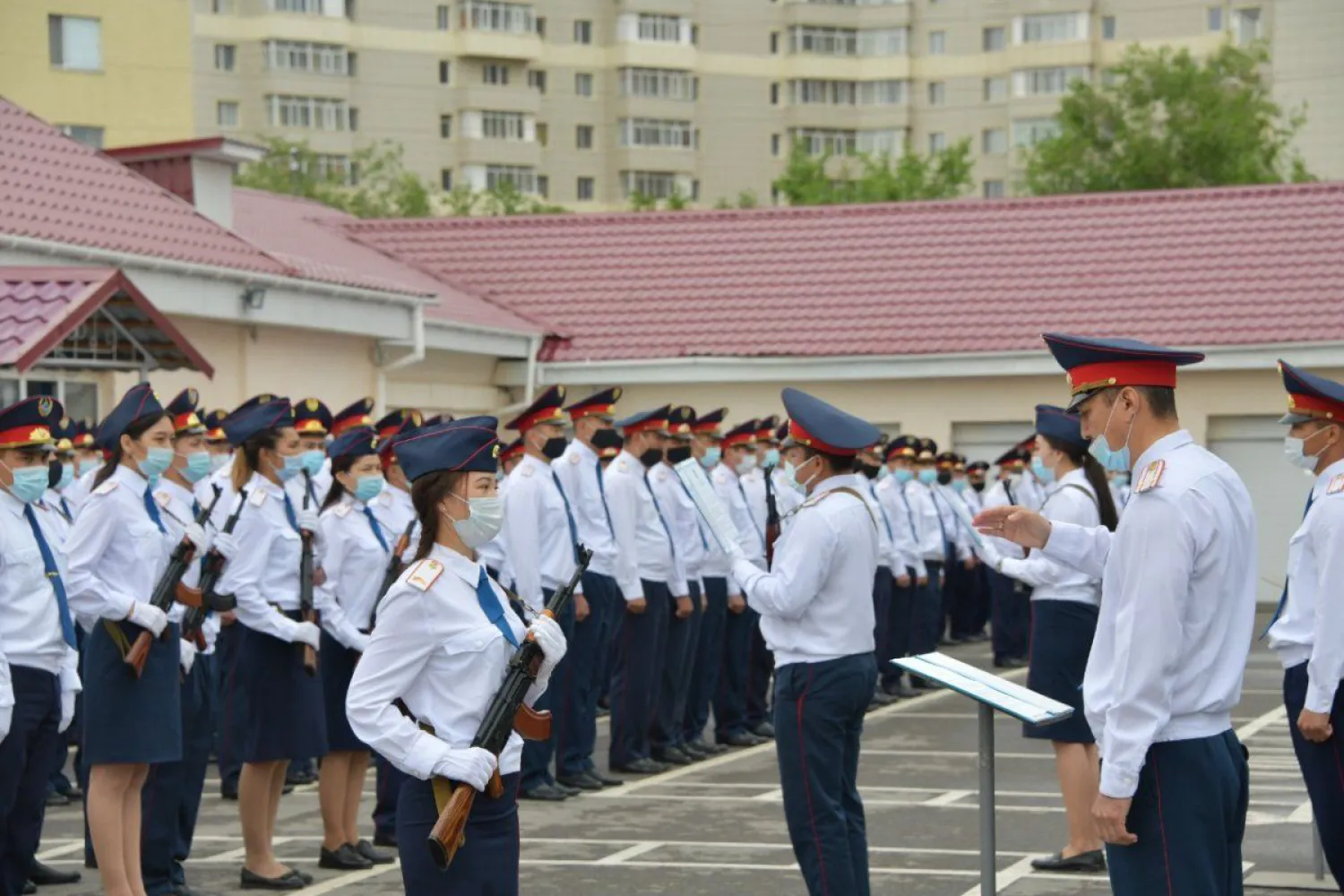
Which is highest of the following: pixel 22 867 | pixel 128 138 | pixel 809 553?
pixel 128 138

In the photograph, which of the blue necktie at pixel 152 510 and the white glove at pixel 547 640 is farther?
the blue necktie at pixel 152 510

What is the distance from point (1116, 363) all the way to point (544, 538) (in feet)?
25.7

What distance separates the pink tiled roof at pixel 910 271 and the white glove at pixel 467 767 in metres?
20.8

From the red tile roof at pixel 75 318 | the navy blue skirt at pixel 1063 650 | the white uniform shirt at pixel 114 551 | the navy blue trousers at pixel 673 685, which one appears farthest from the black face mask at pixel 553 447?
the white uniform shirt at pixel 114 551

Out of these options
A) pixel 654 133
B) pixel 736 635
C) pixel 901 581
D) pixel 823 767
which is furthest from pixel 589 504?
pixel 654 133

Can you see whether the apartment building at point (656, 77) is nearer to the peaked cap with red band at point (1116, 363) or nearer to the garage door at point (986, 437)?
the garage door at point (986, 437)

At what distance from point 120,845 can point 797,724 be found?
290 cm

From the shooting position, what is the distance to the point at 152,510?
9391 millimetres

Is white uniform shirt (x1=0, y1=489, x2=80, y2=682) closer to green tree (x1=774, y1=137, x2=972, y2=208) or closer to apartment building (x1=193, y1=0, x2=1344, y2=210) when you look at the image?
green tree (x1=774, y1=137, x2=972, y2=208)

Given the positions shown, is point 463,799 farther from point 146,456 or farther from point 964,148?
point 964,148

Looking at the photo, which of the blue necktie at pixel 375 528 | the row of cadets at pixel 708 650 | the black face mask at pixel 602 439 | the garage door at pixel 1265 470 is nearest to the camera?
the blue necktie at pixel 375 528

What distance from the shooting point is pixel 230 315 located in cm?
2023

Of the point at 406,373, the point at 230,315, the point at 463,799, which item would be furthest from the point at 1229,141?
the point at 463,799

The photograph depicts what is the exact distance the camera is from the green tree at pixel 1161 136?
4881 centimetres
